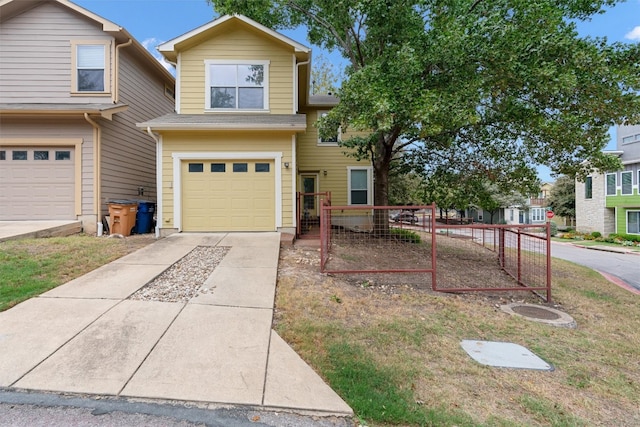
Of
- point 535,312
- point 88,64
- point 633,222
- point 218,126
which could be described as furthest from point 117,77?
point 633,222

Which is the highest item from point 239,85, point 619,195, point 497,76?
point 239,85

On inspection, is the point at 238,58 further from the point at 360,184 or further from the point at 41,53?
the point at 360,184

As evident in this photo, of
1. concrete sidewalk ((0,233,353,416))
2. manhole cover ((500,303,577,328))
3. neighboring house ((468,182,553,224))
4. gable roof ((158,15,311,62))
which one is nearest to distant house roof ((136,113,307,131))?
gable roof ((158,15,311,62))

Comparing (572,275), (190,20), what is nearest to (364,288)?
(572,275)

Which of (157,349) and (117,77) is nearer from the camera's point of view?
(157,349)

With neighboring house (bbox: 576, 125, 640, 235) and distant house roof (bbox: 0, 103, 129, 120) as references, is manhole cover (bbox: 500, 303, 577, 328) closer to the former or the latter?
distant house roof (bbox: 0, 103, 129, 120)

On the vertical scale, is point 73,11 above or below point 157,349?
above

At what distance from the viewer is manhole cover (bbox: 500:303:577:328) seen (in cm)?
478

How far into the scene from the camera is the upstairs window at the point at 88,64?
9992 mm

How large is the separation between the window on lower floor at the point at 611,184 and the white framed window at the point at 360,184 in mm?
21679

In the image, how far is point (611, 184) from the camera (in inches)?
927

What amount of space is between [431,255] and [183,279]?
5300 mm

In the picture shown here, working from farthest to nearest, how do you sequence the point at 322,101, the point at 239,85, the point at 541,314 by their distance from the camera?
the point at 322,101 → the point at 239,85 → the point at 541,314

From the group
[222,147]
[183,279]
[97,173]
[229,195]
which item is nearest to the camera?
[183,279]
